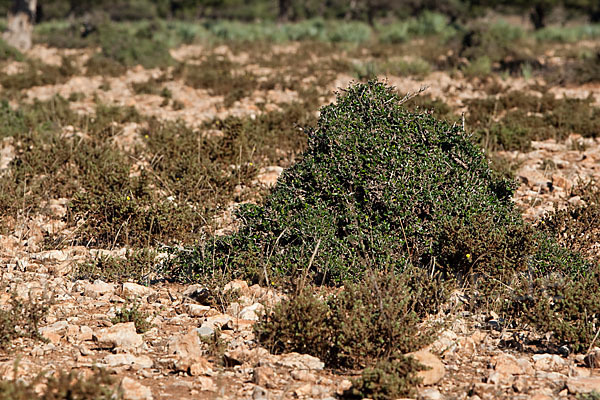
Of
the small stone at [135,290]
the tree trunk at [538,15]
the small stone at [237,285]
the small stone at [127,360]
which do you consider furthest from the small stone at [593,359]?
the tree trunk at [538,15]

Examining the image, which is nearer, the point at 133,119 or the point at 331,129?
the point at 331,129

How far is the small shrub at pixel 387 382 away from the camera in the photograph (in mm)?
3061

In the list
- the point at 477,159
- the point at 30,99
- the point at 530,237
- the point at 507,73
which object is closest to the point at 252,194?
the point at 477,159

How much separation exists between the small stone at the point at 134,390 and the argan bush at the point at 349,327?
73cm

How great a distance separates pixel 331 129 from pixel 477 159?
1235 mm

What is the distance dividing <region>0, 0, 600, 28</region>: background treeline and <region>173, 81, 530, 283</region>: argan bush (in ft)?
80.9

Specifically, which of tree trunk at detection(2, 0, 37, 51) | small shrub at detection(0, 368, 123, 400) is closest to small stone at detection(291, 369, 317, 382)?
small shrub at detection(0, 368, 123, 400)

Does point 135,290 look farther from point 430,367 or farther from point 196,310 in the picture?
point 430,367

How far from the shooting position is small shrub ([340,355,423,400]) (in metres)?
3.06

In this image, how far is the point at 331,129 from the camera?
496cm

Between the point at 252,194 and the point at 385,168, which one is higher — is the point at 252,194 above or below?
below

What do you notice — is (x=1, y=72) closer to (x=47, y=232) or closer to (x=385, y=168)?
(x=47, y=232)

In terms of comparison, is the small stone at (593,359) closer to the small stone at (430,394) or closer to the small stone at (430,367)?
the small stone at (430,367)

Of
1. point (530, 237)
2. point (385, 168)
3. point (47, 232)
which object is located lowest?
point (47, 232)
